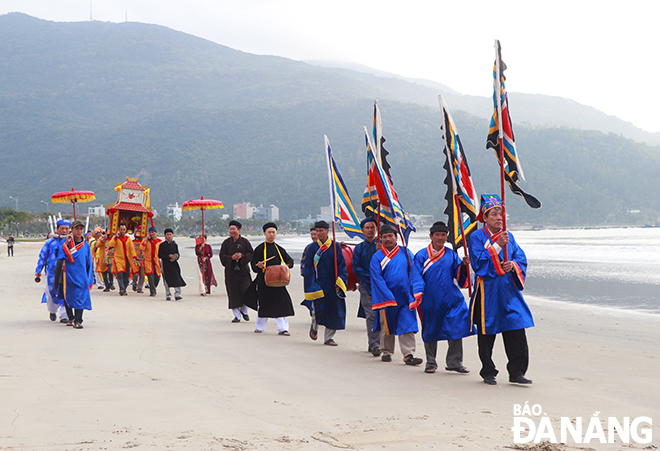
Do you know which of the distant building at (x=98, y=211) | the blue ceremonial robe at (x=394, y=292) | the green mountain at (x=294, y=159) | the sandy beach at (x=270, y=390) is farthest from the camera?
the green mountain at (x=294, y=159)

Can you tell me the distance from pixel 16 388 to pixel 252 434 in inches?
95.3

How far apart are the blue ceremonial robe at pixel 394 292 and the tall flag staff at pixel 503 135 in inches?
54.4

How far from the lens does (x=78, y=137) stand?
15238 cm

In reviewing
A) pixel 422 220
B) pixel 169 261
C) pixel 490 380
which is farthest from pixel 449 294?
pixel 422 220

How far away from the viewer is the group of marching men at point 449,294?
5.52m

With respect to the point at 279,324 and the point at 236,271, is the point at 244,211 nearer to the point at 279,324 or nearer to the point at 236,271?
the point at 236,271

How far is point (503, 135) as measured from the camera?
5.89 meters

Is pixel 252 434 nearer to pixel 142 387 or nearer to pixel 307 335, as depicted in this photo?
pixel 142 387

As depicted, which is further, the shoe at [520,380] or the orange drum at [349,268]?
the orange drum at [349,268]

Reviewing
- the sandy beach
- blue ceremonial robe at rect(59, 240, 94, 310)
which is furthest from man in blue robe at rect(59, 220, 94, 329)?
the sandy beach

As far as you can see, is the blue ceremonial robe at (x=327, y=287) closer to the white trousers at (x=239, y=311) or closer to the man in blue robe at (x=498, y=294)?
the man in blue robe at (x=498, y=294)

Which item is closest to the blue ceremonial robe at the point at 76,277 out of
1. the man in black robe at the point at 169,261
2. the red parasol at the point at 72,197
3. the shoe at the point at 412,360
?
the man in black robe at the point at 169,261

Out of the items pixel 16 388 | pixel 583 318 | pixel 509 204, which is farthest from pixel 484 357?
pixel 509 204

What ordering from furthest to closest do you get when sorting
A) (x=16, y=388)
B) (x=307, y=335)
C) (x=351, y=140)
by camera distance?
1. (x=351, y=140)
2. (x=307, y=335)
3. (x=16, y=388)
